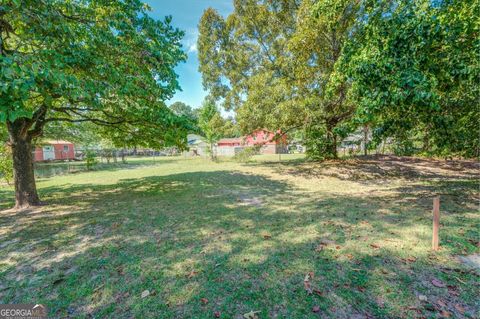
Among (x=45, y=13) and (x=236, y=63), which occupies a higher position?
(x=236, y=63)

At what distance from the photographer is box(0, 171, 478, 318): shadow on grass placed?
2273mm

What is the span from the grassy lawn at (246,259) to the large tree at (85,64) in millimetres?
2181

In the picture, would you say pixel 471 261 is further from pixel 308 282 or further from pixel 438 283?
pixel 308 282

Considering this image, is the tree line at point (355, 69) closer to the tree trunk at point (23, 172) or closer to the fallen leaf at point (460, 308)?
the fallen leaf at point (460, 308)

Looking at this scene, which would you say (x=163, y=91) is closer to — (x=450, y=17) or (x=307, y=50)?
(x=450, y=17)

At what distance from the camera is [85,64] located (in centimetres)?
450

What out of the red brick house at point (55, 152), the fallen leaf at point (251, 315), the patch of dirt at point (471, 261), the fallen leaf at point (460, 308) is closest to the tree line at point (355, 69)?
the patch of dirt at point (471, 261)

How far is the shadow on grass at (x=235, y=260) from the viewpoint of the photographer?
2.27m

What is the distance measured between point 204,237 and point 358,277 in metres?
2.39

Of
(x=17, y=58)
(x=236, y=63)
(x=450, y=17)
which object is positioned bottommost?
(x=17, y=58)

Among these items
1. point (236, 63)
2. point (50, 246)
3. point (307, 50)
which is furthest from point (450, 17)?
point (236, 63)

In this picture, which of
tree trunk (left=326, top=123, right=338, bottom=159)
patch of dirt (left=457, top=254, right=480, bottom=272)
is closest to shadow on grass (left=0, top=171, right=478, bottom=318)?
patch of dirt (left=457, top=254, right=480, bottom=272)

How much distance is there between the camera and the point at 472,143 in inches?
273

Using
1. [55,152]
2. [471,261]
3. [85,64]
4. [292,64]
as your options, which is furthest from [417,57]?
[55,152]
